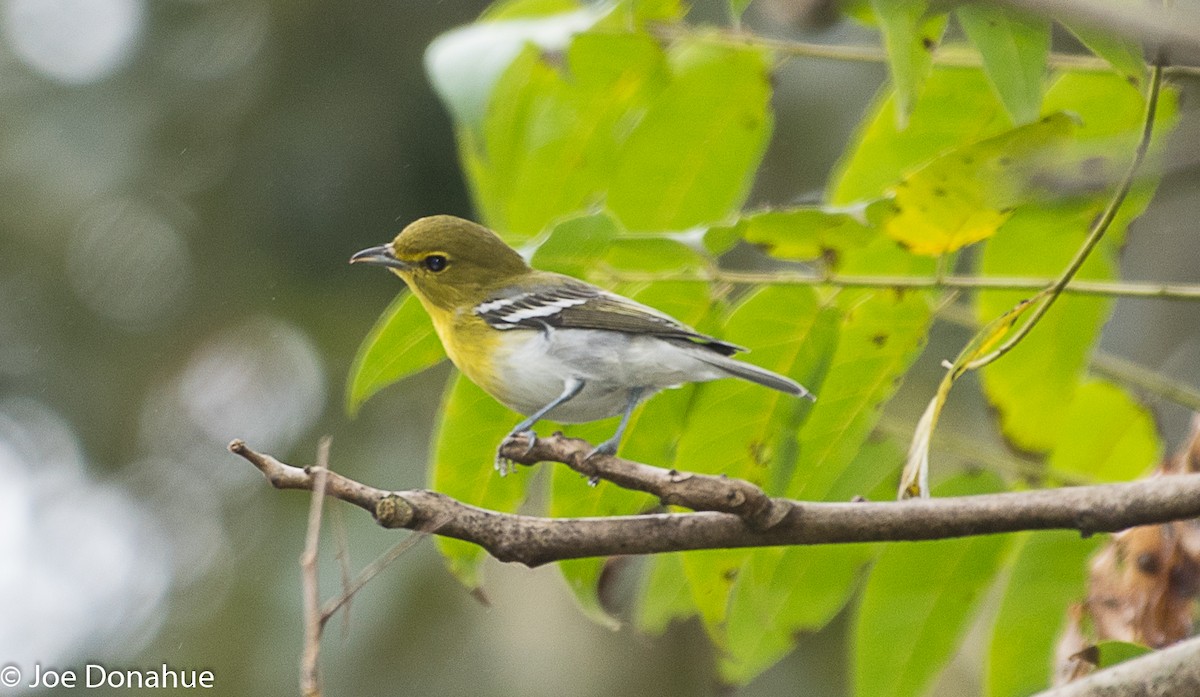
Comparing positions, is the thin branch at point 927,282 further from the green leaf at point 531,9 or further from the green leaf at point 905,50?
the green leaf at point 531,9

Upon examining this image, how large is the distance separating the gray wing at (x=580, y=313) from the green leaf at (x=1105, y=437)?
4.04 ft

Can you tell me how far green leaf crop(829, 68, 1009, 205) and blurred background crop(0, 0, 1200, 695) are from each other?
13.0ft

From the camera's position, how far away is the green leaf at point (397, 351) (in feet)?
8.07

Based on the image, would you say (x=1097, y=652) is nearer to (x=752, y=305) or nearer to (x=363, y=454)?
(x=752, y=305)

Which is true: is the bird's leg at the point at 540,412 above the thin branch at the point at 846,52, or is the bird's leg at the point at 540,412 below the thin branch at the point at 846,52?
below

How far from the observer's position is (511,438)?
2.09 m

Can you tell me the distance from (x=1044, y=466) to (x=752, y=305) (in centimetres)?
88

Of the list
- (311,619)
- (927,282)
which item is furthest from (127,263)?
(311,619)

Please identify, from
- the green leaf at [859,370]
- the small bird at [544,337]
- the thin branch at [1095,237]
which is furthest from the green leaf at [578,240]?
the thin branch at [1095,237]

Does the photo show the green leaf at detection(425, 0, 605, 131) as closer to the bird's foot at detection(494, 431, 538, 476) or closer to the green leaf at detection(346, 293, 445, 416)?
the green leaf at detection(346, 293, 445, 416)

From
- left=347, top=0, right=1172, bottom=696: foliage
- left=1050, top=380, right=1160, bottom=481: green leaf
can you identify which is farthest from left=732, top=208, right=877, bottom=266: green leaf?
left=1050, top=380, right=1160, bottom=481: green leaf

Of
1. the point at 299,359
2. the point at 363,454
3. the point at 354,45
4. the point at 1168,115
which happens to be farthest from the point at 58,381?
the point at 1168,115

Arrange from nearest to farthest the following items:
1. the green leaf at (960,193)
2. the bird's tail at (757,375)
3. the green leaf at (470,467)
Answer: the green leaf at (960,193) → the bird's tail at (757,375) → the green leaf at (470,467)

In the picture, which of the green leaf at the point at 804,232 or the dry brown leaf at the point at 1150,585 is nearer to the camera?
the green leaf at the point at 804,232
